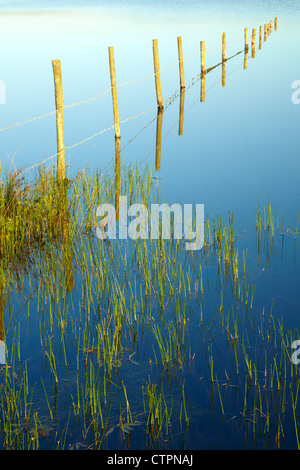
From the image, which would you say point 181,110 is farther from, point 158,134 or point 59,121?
point 59,121

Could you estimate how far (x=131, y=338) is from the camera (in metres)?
5.71

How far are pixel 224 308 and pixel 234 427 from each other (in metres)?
1.99

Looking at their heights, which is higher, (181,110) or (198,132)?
(181,110)

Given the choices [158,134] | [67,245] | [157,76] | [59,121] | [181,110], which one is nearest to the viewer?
[67,245]

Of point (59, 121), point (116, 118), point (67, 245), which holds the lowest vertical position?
point (67, 245)

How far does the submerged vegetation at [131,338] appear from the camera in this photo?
14.8ft

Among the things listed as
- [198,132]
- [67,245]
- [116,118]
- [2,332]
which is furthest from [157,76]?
[2,332]

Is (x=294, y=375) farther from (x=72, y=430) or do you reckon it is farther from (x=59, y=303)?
(x=59, y=303)

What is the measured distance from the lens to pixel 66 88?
22.1 meters

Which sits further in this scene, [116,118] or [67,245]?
[116,118]

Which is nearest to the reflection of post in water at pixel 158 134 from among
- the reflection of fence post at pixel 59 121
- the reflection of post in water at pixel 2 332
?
the reflection of fence post at pixel 59 121

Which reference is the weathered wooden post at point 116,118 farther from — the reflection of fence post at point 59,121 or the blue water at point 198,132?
the reflection of fence post at point 59,121

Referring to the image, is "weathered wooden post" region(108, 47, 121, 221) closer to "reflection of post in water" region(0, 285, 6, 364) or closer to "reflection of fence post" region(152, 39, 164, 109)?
"reflection of fence post" region(152, 39, 164, 109)
